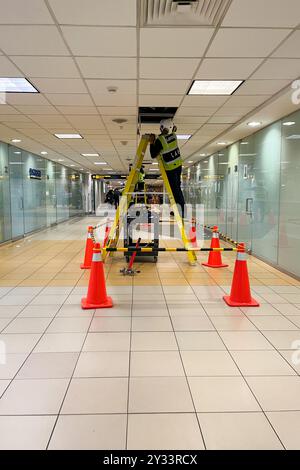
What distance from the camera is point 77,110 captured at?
220 inches

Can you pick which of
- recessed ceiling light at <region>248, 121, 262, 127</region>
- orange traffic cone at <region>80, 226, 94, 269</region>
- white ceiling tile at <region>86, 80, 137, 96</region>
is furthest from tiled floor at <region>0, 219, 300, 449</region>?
A: recessed ceiling light at <region>248, 121, 262, 127</region>

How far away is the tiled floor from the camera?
187 cm

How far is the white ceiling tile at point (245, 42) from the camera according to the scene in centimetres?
294

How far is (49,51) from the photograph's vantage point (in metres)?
3.34

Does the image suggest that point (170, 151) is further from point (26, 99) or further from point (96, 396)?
point (96, 396)

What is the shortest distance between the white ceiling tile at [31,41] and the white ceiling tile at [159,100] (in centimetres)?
173

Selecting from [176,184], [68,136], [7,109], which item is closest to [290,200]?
[176,184]

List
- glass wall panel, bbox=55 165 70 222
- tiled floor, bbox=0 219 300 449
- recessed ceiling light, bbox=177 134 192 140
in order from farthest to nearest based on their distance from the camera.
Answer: glass wall panel, bbox=55 165 70 222 → recessed ceiling light, bbox=177 134 192 140 → tiled floor, bbox=0 219 300 449

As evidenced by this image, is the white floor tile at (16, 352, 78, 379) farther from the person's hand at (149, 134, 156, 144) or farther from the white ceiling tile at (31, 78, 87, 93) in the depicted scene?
the person's hand at (149, 134, 156, 144)

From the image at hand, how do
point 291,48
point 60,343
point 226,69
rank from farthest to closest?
point 226,69
point 291,48
point 60,343

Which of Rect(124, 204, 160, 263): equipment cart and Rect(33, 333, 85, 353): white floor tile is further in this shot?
Rect(124, 204, 160, 263): equipment cart

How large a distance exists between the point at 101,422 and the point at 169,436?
403 millimetres

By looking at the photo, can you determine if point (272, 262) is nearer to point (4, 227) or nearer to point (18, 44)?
point (18, 44)

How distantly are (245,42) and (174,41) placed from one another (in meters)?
0.67
